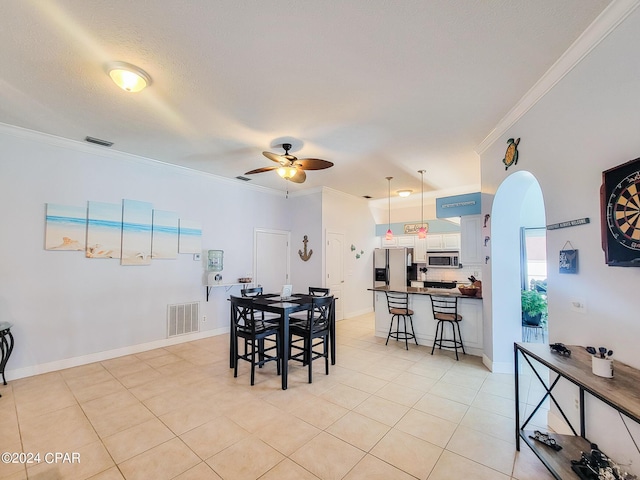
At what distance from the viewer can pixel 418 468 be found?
2035 mm

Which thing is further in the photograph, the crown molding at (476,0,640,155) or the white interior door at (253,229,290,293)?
the white interior door at (253,229,290,293)

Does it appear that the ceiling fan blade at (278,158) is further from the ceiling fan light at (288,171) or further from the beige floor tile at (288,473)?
the beige floor tile at (288,473)

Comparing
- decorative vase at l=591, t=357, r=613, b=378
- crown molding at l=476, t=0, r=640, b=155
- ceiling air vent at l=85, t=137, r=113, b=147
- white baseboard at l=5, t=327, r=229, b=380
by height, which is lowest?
white baseboard at l=5, t=327, r=229, b=380

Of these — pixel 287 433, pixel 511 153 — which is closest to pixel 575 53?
pixel 511 153

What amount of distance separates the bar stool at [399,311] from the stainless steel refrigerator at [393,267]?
7.70 ft

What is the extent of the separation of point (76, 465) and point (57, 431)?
Answer: 2.04 feet

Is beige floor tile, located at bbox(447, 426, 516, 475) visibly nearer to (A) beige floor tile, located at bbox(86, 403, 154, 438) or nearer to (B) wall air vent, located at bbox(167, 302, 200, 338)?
(A) beige floor tile, located at bbox(86, 403, 154, 438)

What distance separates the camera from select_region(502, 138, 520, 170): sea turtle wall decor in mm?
3064

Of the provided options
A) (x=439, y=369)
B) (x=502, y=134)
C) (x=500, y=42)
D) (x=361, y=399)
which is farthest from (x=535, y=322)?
(x=500, y=42)

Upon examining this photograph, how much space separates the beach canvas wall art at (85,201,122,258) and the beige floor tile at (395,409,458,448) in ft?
14.1

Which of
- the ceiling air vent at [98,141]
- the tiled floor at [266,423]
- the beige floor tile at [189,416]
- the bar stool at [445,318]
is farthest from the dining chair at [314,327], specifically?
the ceiling air vent at [98,141]

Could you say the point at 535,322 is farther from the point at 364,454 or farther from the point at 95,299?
the point at 95,299

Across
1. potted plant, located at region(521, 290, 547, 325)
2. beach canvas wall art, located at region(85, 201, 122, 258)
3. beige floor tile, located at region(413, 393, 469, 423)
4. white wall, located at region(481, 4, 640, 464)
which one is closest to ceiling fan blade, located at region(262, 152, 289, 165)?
beach canvas wall art, located at region(85, 201, 122, 258)

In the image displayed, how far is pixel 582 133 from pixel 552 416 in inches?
91.5
